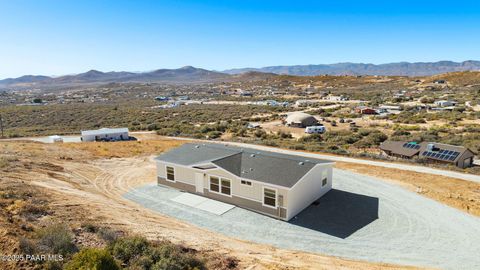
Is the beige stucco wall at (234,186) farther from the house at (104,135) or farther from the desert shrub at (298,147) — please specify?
the house at (104,135)

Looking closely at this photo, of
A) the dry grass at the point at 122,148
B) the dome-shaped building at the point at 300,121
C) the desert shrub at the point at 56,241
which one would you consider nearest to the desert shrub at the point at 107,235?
the desert shrub at the point at 56,241

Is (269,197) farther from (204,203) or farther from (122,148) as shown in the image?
(122,148)

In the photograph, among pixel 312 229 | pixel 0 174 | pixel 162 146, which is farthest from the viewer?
pixel 162 146

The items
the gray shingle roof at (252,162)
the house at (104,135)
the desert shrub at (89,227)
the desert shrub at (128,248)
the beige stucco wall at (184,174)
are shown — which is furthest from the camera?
the house at (104,135)

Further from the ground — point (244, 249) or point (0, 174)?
point (0, 174)

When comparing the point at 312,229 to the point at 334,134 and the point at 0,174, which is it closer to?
the point at 0,174

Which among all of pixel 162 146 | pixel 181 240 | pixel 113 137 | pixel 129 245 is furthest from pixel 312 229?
pixel 113 137
